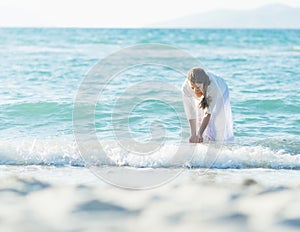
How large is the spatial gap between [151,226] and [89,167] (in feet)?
6.94

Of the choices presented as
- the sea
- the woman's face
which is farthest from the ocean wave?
the woman's face

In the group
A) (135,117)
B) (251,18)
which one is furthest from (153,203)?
(251,18)

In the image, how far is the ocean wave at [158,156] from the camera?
671 centimetres

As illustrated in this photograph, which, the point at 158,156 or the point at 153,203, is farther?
the point at 158,156

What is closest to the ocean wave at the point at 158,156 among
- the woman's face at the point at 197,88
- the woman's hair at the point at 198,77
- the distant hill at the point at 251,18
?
the woman's face at the point at 197,88

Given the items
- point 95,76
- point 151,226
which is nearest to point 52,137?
point 151,226

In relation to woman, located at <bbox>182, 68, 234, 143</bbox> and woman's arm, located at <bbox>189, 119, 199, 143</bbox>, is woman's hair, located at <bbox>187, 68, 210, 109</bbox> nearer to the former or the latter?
woman, located at <bbox>182, 68, 234, 143</bbox>

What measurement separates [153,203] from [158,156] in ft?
5.97

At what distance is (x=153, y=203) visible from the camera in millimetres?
5227

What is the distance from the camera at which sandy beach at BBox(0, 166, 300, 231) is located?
4.67 m

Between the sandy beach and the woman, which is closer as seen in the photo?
the sandy beach

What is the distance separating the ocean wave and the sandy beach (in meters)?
0.44

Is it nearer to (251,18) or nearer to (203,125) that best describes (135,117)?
(203,125)

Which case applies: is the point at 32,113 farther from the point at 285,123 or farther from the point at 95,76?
the point at 95,76
